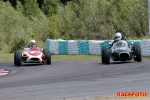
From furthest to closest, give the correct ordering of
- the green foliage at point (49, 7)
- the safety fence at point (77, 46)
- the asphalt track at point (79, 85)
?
the green foliage at point (49, 7)
the safety fence at point (77, 46)
the asphalt track at point (79, 85)

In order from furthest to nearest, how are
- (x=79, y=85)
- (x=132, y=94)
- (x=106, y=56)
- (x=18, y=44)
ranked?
1. (x=18, y=44)
2. (x=106, y=56)
3. (x=79, y=85)
4. (x=132, y=94)

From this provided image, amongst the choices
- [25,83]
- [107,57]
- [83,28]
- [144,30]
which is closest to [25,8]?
[83,28]

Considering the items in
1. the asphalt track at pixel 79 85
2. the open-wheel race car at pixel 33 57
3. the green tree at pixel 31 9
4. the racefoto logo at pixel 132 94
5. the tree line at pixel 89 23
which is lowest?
the asphalt track at pixel 79 85

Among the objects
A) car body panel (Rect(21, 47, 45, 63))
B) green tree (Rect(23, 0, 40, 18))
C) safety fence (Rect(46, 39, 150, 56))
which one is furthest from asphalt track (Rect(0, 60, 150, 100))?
green tree (Rect(23, 0, 40, 18))

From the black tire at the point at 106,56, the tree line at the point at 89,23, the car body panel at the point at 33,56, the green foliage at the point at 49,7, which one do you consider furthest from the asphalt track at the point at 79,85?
the green foliage at the point at 49,7

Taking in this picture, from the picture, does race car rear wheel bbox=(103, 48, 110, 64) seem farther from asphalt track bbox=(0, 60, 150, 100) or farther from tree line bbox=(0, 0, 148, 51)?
tree line bbox=(0, 0, 148, 51)

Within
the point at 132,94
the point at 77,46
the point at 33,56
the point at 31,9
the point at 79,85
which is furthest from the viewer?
the point at 31,9

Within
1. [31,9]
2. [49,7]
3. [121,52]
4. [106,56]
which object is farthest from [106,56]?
[49,7]

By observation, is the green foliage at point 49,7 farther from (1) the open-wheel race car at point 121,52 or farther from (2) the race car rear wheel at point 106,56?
(2) the race car rear wheel at point 106,56

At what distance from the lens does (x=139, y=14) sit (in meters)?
43.8

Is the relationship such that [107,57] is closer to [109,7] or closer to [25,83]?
[25,83]

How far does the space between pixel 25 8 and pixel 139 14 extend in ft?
180

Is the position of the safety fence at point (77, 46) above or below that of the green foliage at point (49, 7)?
below

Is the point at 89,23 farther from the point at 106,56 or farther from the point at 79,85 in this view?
the point at 79,85
